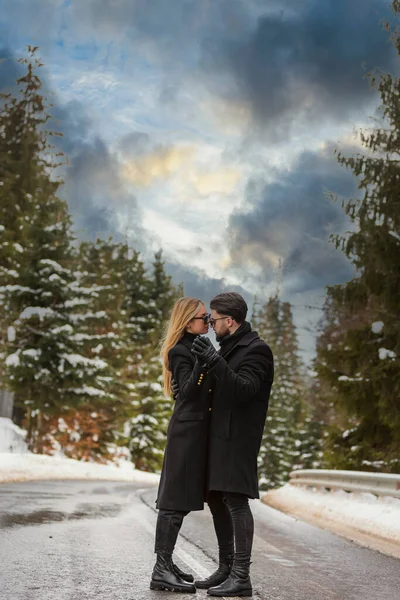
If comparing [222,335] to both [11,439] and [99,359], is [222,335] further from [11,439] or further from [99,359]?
[99,359]

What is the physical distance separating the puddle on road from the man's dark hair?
4.94 m

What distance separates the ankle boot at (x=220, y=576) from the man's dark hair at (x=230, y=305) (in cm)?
180

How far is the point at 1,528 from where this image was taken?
955cm

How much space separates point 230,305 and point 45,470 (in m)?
24.7

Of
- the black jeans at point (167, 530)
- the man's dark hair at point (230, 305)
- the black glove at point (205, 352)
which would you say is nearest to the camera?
the black glove at point (205, 352)

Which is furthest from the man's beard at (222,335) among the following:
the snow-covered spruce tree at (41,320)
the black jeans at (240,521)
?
the snow-covered spruce tree at (41,320)

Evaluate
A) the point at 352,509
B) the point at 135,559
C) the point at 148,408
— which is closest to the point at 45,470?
the point at 352,509

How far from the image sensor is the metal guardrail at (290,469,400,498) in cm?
1255

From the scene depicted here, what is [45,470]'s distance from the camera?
2956cm

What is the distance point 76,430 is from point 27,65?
20.8 meters

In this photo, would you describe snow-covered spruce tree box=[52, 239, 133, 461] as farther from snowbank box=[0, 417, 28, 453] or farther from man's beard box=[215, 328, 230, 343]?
man's beard box=[215, 328, 230, 343]

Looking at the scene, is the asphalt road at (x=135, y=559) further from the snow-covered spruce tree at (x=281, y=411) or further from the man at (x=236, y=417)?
the snow-covered spruce tree at (x=281, y=411)

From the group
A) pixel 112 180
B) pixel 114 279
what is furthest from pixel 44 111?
pixel 112 180

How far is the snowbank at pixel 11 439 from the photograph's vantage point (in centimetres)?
3566
